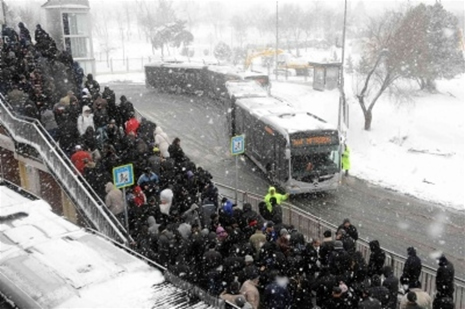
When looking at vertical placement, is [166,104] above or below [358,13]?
below

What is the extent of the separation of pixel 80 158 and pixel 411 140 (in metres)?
22.1

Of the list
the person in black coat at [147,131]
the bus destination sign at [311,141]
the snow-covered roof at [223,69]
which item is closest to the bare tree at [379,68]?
the snow-covered roof at [223,69]

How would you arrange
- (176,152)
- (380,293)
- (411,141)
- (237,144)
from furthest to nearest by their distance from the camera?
(411,141) → (237,144) → (176,152) → (380,293)

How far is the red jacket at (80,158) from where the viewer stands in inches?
506

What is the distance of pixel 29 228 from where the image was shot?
7.48 metres

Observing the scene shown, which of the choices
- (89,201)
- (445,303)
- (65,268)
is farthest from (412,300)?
(89,201)

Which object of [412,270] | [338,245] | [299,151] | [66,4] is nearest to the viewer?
[412,270]

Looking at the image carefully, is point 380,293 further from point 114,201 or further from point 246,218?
point 114,201

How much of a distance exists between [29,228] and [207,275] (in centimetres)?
342

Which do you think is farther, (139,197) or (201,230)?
(139,197)

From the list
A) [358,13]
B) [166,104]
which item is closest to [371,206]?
[166,104]

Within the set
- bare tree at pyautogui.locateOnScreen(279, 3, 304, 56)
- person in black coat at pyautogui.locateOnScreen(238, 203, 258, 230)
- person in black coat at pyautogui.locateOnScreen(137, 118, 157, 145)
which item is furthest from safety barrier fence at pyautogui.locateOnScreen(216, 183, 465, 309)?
bare tree at pyautogui.locateOnScreen(279, 3, 304, 56)

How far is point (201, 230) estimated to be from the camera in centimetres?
1096

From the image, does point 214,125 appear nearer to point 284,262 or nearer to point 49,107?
point 49,107
